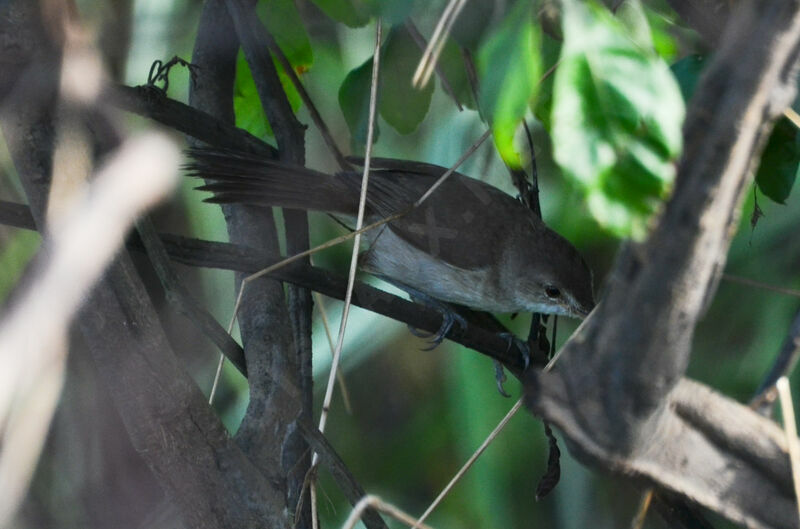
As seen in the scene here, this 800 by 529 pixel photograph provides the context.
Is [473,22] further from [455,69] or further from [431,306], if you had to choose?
[431,306]

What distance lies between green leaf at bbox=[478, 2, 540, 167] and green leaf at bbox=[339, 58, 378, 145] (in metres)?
0.64

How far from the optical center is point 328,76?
202 cm

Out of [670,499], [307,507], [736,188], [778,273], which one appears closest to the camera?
[736,188]

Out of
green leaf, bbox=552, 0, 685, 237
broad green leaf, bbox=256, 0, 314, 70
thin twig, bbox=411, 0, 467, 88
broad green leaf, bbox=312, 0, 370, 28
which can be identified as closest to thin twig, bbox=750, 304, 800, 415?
green leaf, bbox=552, 0, 685, 237

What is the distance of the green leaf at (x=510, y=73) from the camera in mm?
574

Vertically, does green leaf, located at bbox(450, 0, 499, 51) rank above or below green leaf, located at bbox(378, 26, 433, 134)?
above

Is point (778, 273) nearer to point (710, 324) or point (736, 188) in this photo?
point (710, 324)

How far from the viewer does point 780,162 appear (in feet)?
3.23

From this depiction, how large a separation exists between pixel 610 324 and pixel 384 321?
1.83 meters

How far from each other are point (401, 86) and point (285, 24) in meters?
0.21

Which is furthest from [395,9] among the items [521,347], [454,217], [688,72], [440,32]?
[454,217]

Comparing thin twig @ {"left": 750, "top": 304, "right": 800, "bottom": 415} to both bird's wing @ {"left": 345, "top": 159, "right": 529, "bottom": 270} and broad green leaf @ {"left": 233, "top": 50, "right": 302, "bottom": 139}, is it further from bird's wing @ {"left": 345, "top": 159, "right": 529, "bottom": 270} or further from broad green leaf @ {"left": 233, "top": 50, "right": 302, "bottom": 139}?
bird's wing @ {"left": 345, "top": 159, "right": 529, "bottom": 270}

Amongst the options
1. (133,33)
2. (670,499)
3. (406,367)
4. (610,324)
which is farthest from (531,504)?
(610,324)

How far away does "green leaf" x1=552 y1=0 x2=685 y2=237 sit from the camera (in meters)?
0.55
